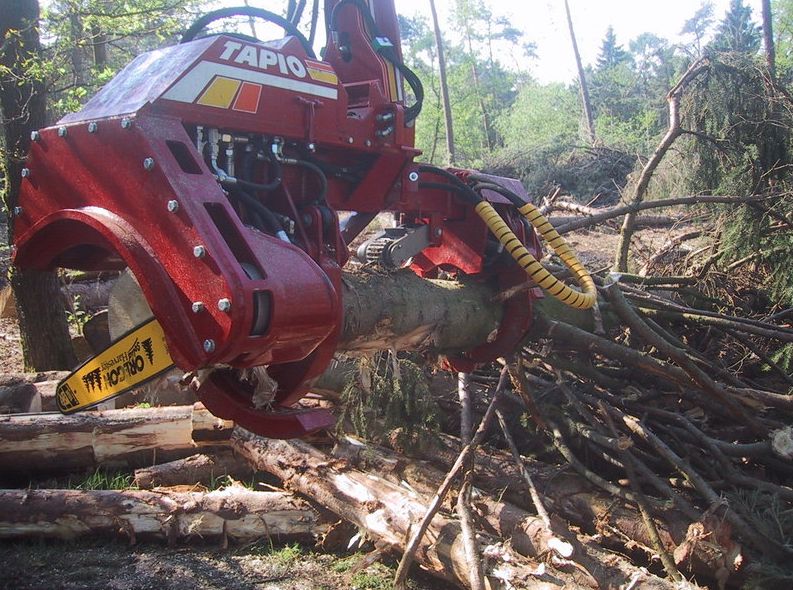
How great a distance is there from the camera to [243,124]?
7.61 ft

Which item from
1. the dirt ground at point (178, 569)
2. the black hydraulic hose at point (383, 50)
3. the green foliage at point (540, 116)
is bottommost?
the dirt ground at point (178, 569)

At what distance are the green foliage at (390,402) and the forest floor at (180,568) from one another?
79cm

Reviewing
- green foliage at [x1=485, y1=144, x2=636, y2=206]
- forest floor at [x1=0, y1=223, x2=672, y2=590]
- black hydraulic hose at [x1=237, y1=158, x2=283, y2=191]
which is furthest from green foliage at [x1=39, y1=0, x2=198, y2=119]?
green foliage at [x1=485, y1=144, x2=636, y2=206]

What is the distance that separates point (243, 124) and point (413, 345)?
4.49ft

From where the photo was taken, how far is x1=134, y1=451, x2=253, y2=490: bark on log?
4488mm

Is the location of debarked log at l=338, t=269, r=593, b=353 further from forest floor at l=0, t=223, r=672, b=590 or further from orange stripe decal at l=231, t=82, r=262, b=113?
forest floor at l=0, t=223, r=672, b=590

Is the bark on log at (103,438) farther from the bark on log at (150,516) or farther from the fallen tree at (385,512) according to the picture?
the bark on log at (150,516)

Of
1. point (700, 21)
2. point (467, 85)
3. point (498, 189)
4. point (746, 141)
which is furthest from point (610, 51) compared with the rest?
point (498, 189)

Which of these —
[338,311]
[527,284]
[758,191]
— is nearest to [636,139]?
[758,191]

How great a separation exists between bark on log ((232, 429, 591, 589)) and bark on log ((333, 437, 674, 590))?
0.35 ft

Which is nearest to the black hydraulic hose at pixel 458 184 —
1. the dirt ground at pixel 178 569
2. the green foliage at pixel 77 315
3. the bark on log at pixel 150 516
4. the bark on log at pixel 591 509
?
the bark on log at pixel 591 509

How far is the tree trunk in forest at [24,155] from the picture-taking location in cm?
559

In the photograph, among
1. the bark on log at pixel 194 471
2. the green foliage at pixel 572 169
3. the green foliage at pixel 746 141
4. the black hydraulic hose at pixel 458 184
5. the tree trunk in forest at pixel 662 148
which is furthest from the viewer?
the green foliage at pixel 572 169

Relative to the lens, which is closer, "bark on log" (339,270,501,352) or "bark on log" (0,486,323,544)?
"bark on log" (339,270,501,352)
